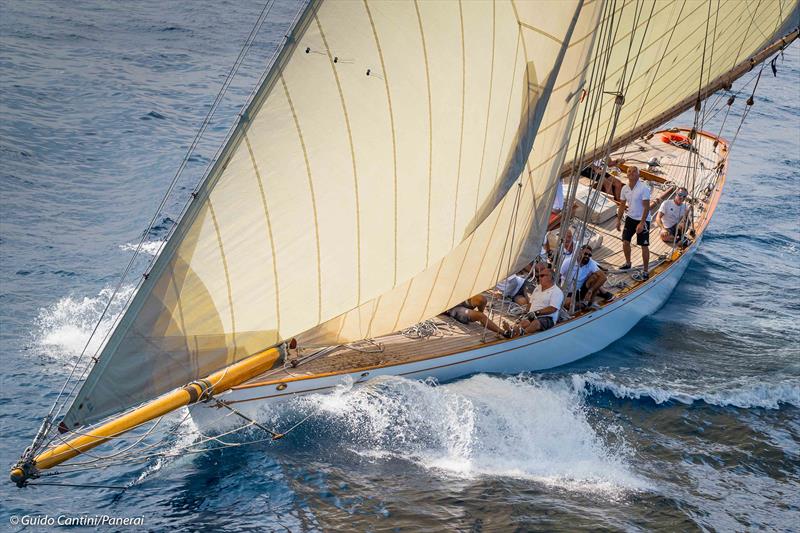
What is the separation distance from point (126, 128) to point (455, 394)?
1658 centimetres

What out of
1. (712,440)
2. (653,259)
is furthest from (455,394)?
(653,259)

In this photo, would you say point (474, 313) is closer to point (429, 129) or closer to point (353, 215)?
point (429, 129)

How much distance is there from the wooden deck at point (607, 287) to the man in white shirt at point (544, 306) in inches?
20.7

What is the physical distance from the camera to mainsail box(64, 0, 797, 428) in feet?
32.5

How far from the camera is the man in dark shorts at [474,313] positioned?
15828 mm

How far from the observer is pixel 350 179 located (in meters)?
10.7

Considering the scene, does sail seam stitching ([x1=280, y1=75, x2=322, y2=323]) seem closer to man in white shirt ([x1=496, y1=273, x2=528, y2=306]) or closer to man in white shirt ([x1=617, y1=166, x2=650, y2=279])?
man in white shirt ([x1=496, y1=273, x2=528, y2=306])

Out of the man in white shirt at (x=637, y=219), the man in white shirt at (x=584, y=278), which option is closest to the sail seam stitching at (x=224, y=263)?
the man in white shirt at (x=584, y=278)

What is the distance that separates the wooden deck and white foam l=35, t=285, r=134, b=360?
4.08 metres

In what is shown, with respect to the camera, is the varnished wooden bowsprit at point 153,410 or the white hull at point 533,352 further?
the white hull at point 533,352

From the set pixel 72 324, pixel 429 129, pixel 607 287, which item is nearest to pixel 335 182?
pixel 429 129

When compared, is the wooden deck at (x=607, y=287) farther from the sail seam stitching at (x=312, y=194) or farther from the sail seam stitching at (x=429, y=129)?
the sail seam stitching at (x=429, y=129)

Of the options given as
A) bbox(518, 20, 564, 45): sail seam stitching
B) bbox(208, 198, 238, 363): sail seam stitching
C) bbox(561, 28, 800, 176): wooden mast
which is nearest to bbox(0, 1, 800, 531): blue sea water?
bbox(208, 198, 238, 363): sail seam stitching

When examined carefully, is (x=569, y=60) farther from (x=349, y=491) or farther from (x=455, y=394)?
(x=349, y=491)
